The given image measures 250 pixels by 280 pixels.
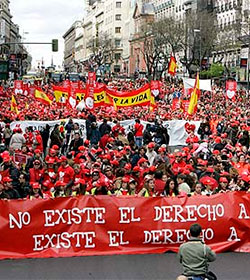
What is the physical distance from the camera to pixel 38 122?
2658cm

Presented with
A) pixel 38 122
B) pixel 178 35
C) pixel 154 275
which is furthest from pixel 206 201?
pixel 178 35

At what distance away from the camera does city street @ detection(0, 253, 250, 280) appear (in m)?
10.2

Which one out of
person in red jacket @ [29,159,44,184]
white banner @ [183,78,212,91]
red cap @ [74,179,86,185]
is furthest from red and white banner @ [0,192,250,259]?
white banner @ [183,78,212,91]

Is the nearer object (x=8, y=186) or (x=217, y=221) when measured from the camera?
(x=217, y=221)

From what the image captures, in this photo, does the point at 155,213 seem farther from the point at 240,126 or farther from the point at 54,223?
the point at 240,126

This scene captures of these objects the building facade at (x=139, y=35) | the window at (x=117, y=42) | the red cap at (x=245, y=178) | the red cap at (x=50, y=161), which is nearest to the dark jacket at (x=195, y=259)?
the red cap at (x=245, y=178)

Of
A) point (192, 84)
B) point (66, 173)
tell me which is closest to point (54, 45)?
point (192, 84)

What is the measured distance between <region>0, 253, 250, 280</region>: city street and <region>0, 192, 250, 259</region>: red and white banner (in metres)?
0.17

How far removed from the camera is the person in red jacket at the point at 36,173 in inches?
571

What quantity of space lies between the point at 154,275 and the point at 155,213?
136cm

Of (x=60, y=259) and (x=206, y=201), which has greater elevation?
(x=206, y=201)

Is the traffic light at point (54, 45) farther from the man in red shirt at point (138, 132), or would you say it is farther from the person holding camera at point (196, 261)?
the person holding camera at point (196, 261)

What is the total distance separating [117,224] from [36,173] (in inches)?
144

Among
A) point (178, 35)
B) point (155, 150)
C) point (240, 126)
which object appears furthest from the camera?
point (178, 35)
